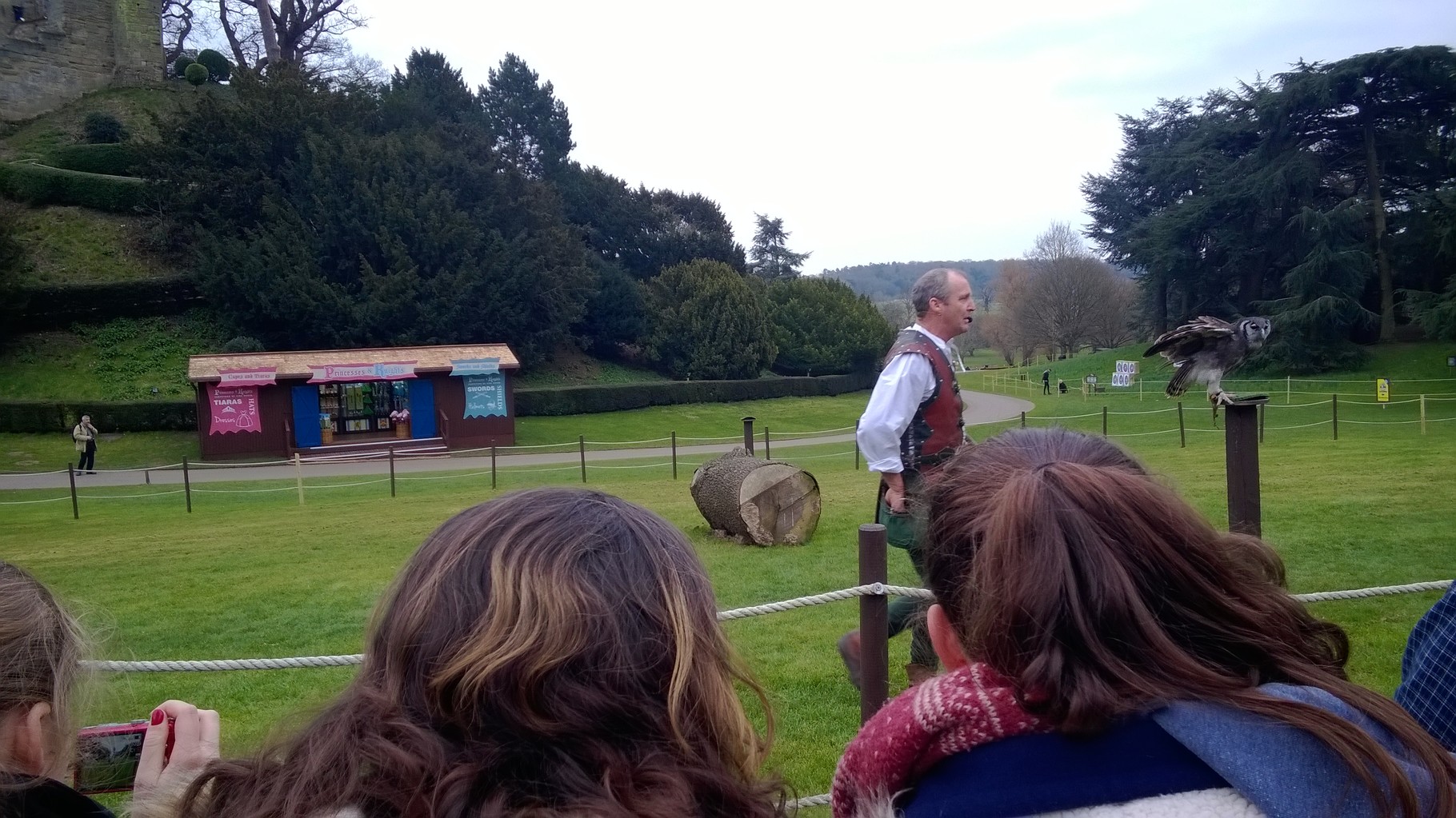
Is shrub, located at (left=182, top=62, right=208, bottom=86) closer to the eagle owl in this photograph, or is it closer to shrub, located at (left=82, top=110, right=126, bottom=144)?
shrub, located at (left=82, top=110, right=126, bottom=144)

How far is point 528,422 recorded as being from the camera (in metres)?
32.3

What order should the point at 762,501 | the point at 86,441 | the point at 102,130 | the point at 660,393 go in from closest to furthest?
the point at 762,501 → the point at 86,441 → the point at 660,393 → the point at 102,130

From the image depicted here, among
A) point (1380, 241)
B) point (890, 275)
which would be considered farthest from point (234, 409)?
point (890, 275)

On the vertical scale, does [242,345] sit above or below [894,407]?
above

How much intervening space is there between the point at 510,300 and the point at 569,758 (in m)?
36.7

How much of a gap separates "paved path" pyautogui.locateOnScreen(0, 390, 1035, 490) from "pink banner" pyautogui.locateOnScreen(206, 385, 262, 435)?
7.57 feet

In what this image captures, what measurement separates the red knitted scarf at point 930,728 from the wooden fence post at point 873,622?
1.88m

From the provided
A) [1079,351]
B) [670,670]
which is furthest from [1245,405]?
[1079,351]

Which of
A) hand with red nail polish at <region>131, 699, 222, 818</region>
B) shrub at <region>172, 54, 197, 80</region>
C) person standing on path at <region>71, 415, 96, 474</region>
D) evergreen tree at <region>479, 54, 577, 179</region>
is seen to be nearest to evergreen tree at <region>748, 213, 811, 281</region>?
evergreen tree at <region>479, 54, 577, 179</region>

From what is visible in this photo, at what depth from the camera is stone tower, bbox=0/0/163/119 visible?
42.1 m

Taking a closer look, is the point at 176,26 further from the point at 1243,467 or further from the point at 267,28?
the point at 1243,467

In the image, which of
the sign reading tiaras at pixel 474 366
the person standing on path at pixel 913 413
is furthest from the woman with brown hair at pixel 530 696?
the sign reading tiaras at pixel 474 366

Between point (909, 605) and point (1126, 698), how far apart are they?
2948 mm

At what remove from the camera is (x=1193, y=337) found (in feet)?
24.6
